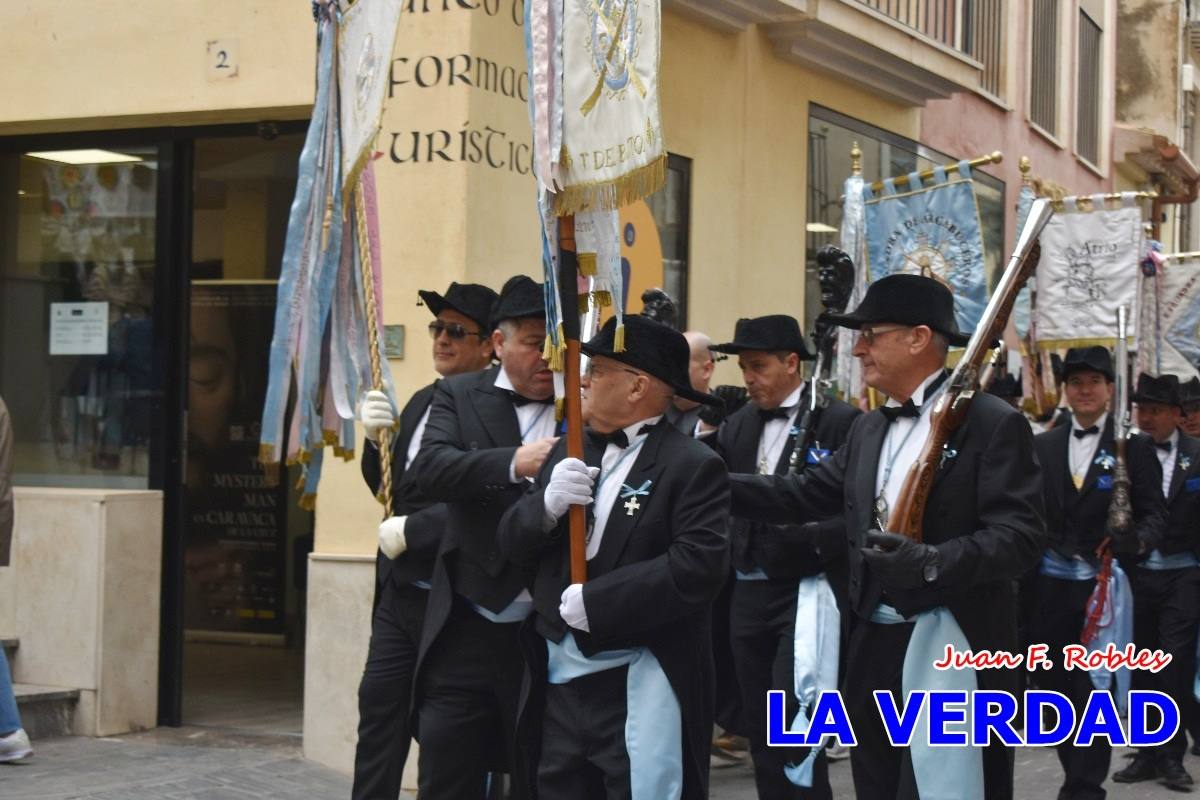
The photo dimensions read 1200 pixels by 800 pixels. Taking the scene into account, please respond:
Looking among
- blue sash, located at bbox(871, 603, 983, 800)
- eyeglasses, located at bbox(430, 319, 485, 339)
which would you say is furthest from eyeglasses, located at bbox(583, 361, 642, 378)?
eyeglasses, located at bbox(430, 319, 485, 339)

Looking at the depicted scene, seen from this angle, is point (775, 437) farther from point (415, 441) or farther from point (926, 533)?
point (926, 533)

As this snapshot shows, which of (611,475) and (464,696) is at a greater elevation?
(611,475)

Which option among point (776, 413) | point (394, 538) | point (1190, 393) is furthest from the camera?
point (1190, 393)

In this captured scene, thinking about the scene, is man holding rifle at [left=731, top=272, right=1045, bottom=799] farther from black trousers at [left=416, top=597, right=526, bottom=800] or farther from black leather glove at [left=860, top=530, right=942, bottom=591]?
black trousers at [left=416, top=597, right=526, bottom=800]

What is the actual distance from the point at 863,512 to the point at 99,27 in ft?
20.4

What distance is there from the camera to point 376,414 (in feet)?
22.7

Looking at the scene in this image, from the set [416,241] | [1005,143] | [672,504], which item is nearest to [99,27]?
[416,241]

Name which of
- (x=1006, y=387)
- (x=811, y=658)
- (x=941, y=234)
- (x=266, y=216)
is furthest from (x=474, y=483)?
(x=1006, y=387)

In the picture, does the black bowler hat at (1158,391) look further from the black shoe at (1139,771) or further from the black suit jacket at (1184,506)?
the black shoe at (1139,771)

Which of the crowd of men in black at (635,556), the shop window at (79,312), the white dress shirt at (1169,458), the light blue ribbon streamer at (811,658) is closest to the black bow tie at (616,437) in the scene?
the crowd of men in black at (635,556)

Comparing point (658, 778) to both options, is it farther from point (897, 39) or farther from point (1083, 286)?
point (897, 39)

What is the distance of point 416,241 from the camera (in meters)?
9.17

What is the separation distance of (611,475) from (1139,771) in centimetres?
557

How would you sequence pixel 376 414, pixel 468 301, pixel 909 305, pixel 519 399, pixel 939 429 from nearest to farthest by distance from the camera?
pixel 939 429
pixel 909 305
pixel 519 399
pixel 376 414
pixel 468 301
